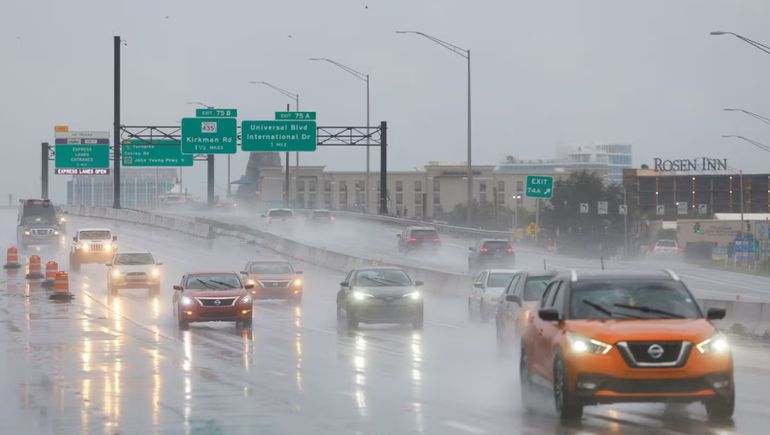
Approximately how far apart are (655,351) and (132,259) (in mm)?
34290

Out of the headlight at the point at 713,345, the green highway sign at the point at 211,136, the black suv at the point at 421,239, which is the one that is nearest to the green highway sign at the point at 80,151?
the green highway sign at the point at 211,136

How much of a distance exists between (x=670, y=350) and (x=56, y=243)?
6060cm

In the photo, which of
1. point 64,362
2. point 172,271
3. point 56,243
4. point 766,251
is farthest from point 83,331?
point 766,251

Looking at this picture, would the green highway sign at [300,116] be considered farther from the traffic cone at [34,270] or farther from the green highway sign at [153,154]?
the traffic cone at [34,270]

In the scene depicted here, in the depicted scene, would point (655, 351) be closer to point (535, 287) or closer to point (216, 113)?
point (535, 287)

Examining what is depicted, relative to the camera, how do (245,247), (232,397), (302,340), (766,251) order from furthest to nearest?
(766,251), (245,247), (302,340), (232,397)

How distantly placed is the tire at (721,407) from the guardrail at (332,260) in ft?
48.7

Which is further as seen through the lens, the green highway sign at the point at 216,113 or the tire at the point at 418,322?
the green highway sign at the point at 216,113

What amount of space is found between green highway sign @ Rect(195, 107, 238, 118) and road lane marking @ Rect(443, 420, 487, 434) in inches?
2715

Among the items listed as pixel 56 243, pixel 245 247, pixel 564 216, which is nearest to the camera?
pixel 56 243

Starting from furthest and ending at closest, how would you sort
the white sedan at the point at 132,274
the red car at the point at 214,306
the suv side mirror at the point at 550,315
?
the white sedan at the point at 132,274 → the red car at the point at 214,306 → the suv side mirror at the point at 550,315

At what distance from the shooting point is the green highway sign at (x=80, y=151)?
9788 cm

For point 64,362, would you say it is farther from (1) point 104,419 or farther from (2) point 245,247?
(2) point 245,247

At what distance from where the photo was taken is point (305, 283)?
54656mm
